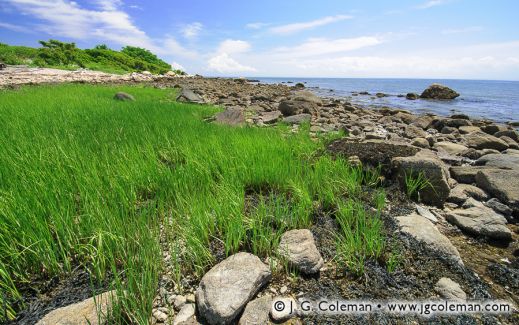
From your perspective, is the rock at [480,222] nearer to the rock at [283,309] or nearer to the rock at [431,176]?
the rock at [431,176]

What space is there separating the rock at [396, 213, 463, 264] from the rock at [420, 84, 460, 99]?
3017 cm

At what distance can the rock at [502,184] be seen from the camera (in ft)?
11.3

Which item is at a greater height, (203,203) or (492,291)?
(203,203)

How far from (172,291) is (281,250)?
874 millimetres

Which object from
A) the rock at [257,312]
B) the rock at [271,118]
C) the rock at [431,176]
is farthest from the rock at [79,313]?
the rock at [271,118]

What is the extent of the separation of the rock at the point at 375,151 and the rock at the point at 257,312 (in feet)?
9.37

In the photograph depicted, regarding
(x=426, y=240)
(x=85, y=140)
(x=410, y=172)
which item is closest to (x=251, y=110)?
(x=85, y=140)

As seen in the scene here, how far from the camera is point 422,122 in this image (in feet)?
36.2

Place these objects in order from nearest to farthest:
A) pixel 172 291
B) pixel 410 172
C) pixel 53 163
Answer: pixel 172 291, pixel 53 163, pixel 410 172

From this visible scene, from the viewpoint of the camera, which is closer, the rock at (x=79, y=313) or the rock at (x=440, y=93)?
the rock at (x=79, y=313)

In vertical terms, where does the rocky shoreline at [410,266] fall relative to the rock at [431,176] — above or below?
below

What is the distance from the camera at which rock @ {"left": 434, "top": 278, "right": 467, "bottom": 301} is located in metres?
1.87

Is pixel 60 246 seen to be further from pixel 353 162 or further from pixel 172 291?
pixel 353 162

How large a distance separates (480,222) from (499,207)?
0.83m
